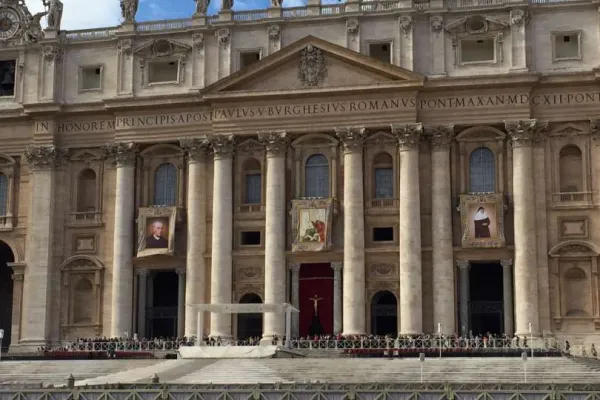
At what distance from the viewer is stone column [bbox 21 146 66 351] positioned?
67562mm

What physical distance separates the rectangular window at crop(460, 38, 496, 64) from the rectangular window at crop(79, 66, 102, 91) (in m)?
21.0

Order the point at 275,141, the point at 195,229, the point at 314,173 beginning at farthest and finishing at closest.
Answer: the point at 195,229 < the point at 314,173 < the point at 275,141

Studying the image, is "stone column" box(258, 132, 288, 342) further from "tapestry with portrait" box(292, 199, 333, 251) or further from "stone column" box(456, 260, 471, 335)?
"stone column" box(456, 260, 471, 335)

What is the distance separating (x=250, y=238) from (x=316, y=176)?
497 cm

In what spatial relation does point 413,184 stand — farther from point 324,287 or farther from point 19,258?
Answer: point 19,258

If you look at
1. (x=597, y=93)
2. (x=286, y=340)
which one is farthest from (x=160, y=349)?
(x=597, y=93)

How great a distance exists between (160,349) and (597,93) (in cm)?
2608

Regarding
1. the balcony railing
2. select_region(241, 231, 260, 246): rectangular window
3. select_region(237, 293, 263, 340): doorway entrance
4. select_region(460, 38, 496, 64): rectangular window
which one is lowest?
select_region(237, 293, 263, 340): doorway entrance

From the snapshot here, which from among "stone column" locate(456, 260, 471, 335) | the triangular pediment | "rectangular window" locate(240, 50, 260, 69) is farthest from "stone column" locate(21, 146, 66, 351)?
"stone column" locate(456, 260, 471, 335)

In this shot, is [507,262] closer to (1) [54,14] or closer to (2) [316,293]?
(2) [316,293]

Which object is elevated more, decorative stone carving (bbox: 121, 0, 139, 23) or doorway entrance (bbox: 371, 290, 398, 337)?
decorative stone carving (bbox: 121, 0, 139, 23)

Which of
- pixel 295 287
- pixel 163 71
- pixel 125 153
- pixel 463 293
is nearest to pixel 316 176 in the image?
pixel 295 287

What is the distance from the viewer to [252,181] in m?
67.1

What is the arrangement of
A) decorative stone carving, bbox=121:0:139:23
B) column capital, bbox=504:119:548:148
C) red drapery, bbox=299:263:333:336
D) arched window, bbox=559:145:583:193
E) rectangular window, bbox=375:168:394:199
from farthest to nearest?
decorative stone carving, bbox=121:0:139:23 < rectangular window, bbox=375:168:394:199 < red drapery, bbox=299:263:333:336 < arched window, bbox=559:145:583:193 < column capital, bbox=504:119:548:148
